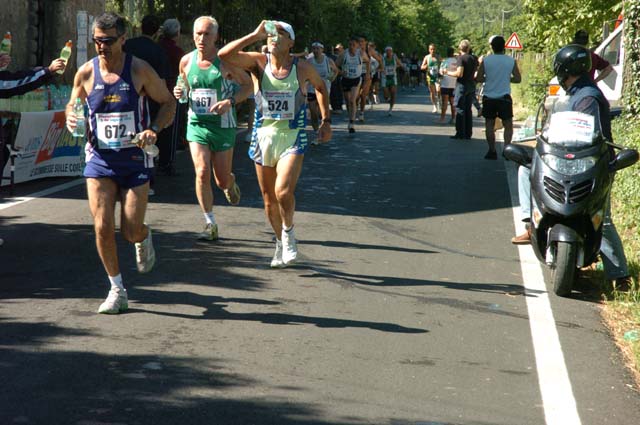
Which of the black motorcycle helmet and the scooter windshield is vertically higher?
the black motorcycle helmet

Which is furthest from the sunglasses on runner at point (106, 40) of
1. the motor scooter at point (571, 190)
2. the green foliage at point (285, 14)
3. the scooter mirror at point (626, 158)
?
the green foliage at point (285, 14)

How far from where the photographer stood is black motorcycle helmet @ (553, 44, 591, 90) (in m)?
7.77

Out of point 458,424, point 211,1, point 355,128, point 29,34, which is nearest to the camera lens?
point 458,424

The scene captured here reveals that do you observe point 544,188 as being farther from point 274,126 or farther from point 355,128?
point 355,128

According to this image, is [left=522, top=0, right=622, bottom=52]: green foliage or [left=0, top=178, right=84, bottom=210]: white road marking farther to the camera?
[left=522, top=0, right=622, bottom=52]: green foliage

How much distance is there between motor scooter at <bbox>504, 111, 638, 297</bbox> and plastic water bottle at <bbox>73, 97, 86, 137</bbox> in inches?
132

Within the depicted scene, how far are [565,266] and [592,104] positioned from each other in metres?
1.26

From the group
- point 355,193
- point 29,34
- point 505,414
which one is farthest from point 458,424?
point 29,34

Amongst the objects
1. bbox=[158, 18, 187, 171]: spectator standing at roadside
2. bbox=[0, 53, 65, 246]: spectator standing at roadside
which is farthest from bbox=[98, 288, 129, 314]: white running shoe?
bbox=[158, 18, 187, 171]: spectator standing at roadside

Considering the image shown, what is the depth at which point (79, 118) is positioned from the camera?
6.59m

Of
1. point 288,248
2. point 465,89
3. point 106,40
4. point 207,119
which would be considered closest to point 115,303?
point 106,40

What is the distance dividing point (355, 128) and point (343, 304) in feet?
51.6

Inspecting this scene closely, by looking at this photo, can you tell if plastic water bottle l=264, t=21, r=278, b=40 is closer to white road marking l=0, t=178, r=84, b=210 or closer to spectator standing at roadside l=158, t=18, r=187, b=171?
white road marking l=0, t=178, r=84, b=210

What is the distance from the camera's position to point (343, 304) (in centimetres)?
720
